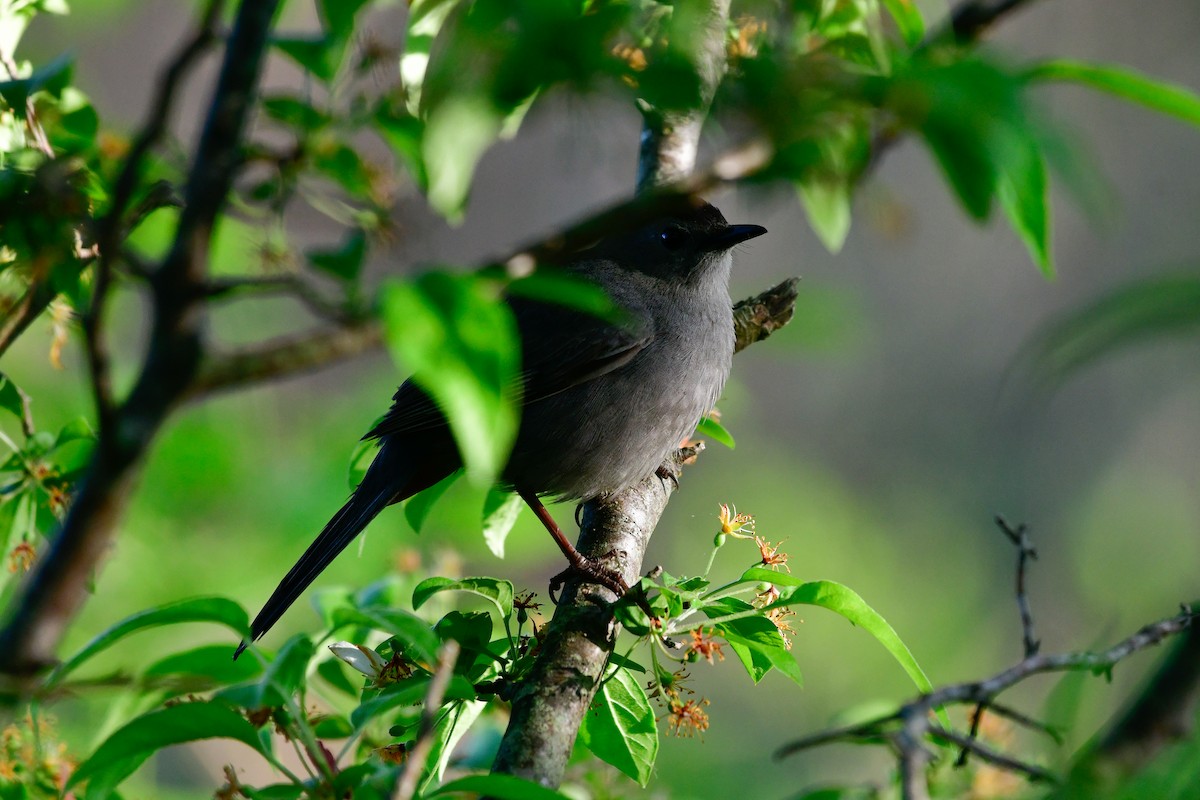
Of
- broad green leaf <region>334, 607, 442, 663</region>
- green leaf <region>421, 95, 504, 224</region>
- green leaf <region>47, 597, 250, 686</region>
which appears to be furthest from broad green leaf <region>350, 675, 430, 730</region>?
green leaf <region>421, 95, 504, 224</region>

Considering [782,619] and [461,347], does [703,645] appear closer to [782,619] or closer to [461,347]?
[782,619]

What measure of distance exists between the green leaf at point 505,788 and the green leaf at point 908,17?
1.79 meters

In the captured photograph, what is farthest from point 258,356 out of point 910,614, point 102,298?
point 910,614

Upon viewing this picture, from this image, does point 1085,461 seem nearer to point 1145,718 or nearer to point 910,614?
point 910,614

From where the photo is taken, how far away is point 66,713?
12.2 ft

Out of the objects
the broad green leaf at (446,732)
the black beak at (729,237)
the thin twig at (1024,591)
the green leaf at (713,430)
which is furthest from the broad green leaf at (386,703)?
the black beak at (729,237)

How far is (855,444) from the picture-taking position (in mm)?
10500

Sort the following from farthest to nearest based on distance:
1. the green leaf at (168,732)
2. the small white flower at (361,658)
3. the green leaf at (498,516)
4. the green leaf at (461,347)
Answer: the green leaf at (498,516), the small white flower at (361,658), the green leaf at (168,732), the green leaf at (461,347)

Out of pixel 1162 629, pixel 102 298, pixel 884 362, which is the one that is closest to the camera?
pixel 102 298

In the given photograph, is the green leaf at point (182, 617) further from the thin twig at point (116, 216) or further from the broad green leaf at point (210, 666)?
the thin twig at point (116, 216)

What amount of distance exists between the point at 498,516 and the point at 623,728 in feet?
3.57

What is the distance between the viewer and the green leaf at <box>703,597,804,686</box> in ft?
6.68

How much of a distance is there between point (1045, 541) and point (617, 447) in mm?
7771

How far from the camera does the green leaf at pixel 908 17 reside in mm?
2395
